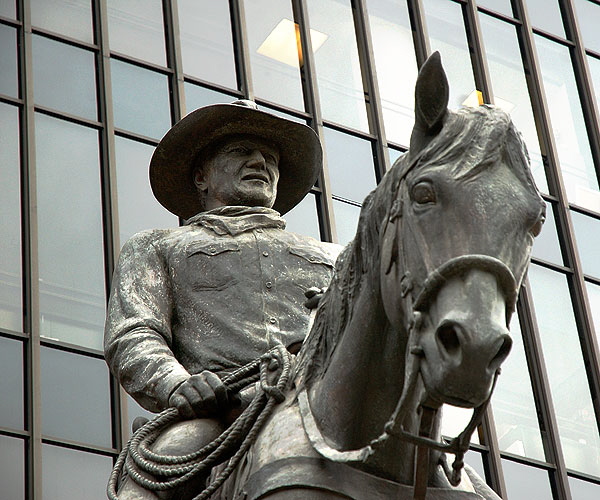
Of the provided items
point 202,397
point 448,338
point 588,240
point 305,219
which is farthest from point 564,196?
point 448,338

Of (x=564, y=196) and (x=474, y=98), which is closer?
(x=564, y=196)

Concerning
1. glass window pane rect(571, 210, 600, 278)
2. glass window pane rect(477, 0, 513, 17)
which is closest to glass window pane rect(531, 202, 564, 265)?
glass window pane rect(571, 210, 600, 278)

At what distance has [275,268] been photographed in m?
7.04

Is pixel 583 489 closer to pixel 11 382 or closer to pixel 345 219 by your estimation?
pixel 345 219

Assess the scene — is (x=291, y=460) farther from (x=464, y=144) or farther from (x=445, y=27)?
(x=445, y=27)

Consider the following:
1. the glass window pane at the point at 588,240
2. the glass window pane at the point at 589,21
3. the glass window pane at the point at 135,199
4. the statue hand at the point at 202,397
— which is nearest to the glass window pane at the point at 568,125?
the glass window pane at the point at 588,240

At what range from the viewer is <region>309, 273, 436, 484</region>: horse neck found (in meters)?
4.92

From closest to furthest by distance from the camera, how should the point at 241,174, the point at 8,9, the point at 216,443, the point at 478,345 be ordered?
the point at 478,345 → the point at 216,443 → the point at 241,174 → the point at 8,9

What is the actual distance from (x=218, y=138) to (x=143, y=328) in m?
1.38

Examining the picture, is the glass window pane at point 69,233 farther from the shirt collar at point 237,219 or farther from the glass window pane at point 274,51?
the shirt collar at point 237,219

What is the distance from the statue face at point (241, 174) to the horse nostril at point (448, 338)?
323 cm

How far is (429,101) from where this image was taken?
480 centimetres

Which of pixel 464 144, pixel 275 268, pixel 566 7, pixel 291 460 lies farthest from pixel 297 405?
pixel 566 7

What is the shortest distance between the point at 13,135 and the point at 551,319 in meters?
7.45
